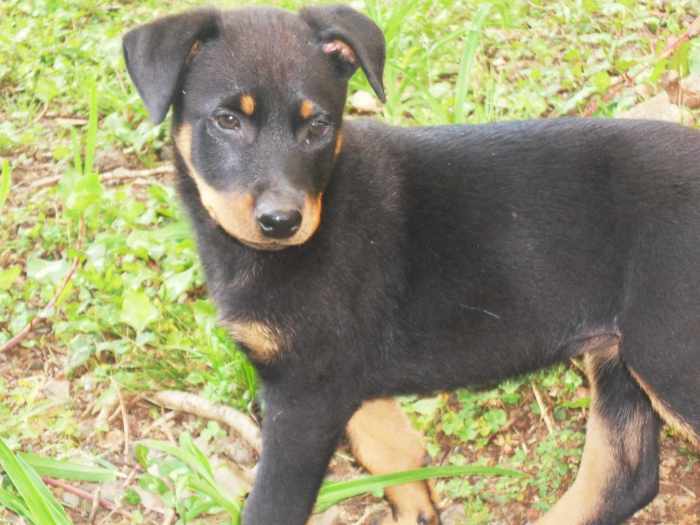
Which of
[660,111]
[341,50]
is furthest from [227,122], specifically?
[660,111]

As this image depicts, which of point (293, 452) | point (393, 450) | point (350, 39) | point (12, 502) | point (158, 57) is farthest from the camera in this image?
point (393, 450)

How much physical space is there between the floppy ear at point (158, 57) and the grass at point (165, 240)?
620 millimetres

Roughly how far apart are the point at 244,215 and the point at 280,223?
0.14m

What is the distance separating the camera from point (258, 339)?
3104 millimetres

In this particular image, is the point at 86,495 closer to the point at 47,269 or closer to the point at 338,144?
the point at 47,269

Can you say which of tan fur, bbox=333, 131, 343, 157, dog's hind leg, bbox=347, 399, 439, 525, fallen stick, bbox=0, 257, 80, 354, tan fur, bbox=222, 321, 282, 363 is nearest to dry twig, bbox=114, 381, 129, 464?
fallen stick, bbox=0, 257, 80, 354

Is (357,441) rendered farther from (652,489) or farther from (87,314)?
(87,314)

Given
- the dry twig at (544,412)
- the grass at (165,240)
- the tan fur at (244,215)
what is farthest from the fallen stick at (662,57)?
the tan fur at (244,215)

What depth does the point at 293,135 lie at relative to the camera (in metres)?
2.96

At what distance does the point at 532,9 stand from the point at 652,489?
319cm

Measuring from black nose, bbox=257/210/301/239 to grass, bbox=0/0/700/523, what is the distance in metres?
0.73

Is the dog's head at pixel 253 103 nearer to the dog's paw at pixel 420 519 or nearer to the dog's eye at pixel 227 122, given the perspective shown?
the dog's eye at pixel 227 122

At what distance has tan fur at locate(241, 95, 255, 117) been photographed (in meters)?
2.90

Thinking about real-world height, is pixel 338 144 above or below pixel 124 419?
above
